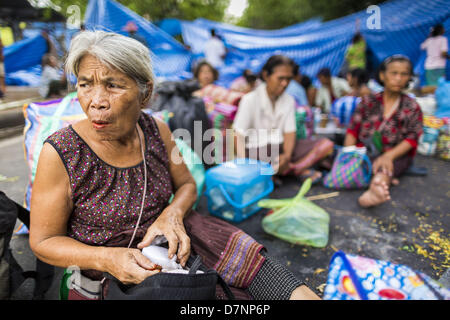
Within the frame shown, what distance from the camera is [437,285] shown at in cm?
119

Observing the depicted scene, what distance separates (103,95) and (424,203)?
3.11 metres

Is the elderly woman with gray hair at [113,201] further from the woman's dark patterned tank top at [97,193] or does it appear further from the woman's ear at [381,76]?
the woman's ear at [381,76]

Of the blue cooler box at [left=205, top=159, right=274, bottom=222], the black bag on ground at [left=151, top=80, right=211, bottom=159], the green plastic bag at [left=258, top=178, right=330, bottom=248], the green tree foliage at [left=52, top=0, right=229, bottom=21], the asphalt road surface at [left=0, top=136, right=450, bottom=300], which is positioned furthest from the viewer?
the green tree foliage at [left=52, top=0, right=229, bottom=21]

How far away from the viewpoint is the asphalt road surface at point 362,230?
197 cm

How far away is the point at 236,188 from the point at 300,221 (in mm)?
607

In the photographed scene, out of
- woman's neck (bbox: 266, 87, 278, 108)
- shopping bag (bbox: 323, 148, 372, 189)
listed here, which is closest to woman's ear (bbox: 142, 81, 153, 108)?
woman's neck (bbox: 266, 87, 278, 108)

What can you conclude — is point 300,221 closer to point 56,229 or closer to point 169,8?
point 56,229

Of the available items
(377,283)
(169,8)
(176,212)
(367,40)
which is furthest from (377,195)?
(169,8)

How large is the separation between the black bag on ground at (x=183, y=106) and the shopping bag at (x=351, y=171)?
161cm

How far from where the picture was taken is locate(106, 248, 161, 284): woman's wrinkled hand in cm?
106

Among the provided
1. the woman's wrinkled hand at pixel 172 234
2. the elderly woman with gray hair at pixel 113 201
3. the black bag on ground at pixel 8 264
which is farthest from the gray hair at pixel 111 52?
the black bag on ground at pixel 8 264

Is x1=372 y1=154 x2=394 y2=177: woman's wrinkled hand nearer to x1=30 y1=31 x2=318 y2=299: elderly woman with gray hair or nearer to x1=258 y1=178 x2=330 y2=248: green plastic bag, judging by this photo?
x1=258 y1=178 x2=330 y2=248: green plastic bag

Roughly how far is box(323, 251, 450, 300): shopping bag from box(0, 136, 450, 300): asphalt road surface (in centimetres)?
34
